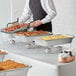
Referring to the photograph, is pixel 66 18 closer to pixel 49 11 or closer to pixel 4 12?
pixel 49 11

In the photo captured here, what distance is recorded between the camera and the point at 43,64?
66.1 inches

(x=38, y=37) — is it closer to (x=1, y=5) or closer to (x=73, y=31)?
(x=73, y=31)

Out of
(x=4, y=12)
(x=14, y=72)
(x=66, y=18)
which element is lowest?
(x=14, y=72)

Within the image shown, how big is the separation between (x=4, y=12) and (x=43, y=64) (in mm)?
2917

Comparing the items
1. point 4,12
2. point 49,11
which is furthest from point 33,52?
point 4,12

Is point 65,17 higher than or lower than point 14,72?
higher

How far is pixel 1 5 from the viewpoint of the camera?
14.5 ft

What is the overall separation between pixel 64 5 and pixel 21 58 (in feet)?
5.51

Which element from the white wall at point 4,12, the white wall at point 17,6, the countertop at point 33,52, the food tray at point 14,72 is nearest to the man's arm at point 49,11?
the countertop at point 33,52

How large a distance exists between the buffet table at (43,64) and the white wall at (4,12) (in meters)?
2.49

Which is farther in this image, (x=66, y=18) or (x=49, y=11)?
(x=66, y=18)

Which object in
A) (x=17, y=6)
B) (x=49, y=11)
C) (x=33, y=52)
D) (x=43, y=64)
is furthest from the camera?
(x=17, y=6)

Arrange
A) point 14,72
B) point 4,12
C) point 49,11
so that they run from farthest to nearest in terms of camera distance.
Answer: point 4,12, point 49,11, point 14,72

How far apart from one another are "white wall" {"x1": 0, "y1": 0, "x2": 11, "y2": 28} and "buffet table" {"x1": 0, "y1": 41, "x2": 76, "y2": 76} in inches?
98.0
